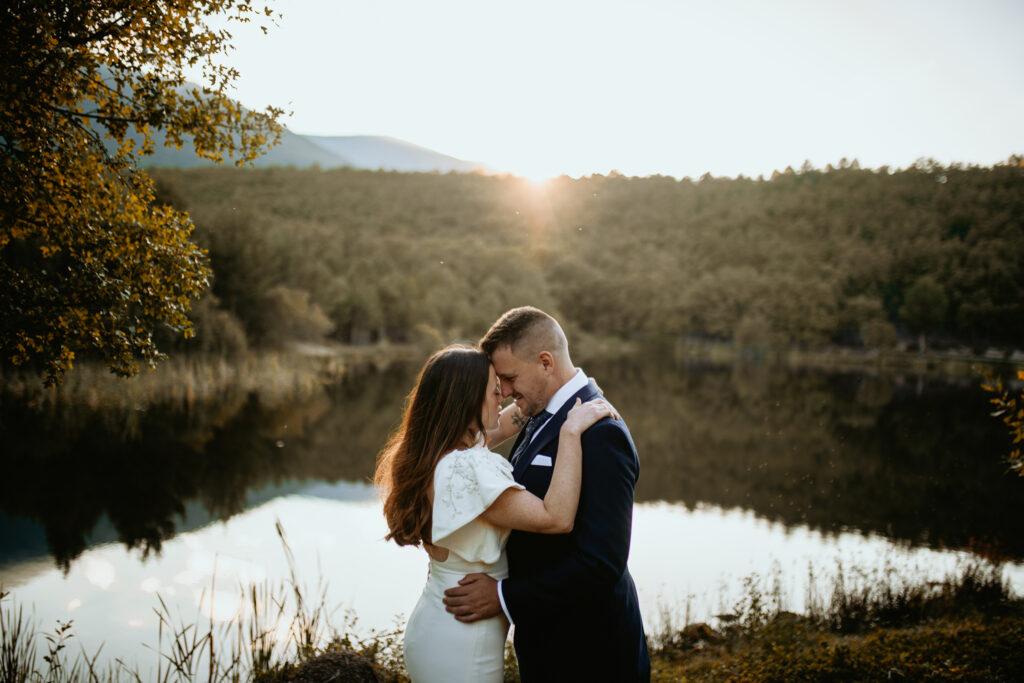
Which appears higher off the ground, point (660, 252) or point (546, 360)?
point (660, 252)

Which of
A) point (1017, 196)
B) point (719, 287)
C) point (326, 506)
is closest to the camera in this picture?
point (326, 506)

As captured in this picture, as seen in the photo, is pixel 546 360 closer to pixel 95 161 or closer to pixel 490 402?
pixel 490 402

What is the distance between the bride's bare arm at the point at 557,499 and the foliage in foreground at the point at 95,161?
5.02 m

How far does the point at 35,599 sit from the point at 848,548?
43.6 ft

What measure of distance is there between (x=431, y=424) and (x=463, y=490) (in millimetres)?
337

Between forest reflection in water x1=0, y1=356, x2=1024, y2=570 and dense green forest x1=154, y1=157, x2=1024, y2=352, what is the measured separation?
19.7 m

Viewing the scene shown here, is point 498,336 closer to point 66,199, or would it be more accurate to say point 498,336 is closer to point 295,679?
point 295,679

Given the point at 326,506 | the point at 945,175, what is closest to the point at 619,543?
the point at 326,506

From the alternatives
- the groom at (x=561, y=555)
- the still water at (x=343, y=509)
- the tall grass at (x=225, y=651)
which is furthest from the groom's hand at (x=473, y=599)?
the still water at (x=343, y=509)

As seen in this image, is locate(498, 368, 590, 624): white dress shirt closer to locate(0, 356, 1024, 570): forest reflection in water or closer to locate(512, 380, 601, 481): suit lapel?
locate(512, 380, 601, 481): suit lapel

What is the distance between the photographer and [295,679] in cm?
468

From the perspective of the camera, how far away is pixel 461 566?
306cm

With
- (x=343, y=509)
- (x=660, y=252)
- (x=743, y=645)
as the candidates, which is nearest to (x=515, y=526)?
(x=743, y=645)

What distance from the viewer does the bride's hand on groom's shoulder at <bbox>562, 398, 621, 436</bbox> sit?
2896mm
